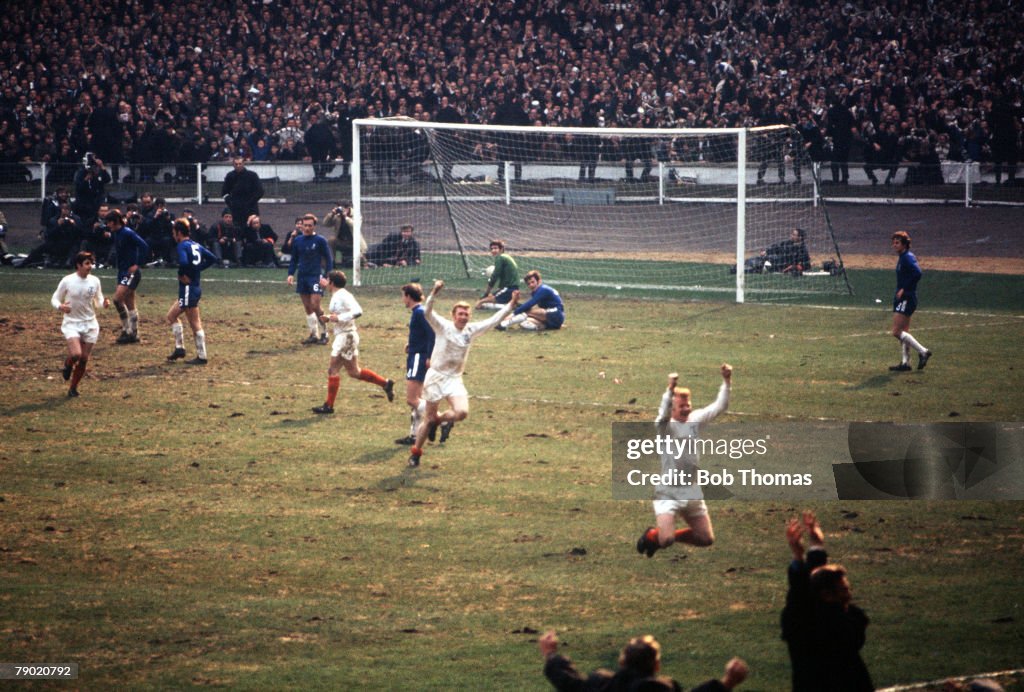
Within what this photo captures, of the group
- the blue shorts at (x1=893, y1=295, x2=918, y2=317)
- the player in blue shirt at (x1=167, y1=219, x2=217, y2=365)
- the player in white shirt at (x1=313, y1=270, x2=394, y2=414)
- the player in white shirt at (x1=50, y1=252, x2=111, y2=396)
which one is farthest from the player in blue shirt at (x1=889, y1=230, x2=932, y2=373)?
the player in white shirt at (x1=50, y1=252, x2=111, y2=396)

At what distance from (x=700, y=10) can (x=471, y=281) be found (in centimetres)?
2000

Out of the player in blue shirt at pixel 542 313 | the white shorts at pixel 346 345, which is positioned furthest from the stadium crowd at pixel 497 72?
the white shorts at pixel 346 345

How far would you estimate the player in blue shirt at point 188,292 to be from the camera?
2152 cm

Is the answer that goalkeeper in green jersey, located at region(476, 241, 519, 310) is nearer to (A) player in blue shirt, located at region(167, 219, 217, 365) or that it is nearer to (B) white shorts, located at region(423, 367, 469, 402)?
(A) player in blue shirt, located at region(167, 219, 217, 365)

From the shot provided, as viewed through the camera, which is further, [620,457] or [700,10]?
[700,10]

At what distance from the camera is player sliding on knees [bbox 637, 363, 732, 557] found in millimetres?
11000

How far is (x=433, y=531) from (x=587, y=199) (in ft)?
89.1

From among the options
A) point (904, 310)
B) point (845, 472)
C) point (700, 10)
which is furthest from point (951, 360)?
point (700, 10)

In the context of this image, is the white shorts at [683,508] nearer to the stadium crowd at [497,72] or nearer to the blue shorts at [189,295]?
the blue shorts at [189,295]

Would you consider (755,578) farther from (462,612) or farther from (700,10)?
(700,10)

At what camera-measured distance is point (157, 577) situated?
11.1 meters

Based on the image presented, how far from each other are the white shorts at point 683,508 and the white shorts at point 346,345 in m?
7.79

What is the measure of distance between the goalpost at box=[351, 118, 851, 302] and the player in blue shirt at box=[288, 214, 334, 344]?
11.2 m

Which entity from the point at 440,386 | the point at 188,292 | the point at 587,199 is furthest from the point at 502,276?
the point at 587,199
